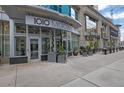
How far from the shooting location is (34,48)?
14.9m

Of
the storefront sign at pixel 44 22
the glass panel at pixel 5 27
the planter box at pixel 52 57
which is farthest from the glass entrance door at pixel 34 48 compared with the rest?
the glass panel at pixel 5 27

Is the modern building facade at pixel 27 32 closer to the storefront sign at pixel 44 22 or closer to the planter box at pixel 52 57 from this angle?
the storefront sign at pixel 44 22

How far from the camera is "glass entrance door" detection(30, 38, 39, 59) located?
14622 millimetres

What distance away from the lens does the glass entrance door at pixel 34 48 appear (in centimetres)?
1462

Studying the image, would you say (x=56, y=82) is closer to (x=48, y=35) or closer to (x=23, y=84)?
(x=23, y=84)

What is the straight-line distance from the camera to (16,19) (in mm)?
13422

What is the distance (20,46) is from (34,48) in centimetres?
144

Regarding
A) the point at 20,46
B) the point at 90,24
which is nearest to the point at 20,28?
the point at 20,46

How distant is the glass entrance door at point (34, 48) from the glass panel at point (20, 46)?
728 millimetres

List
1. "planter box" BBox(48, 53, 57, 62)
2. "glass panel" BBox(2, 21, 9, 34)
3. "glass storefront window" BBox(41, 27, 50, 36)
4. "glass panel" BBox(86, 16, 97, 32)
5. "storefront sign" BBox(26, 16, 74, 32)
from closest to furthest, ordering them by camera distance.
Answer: "storefront sign" BBox(26, 16, 74, 32), "glass panel" BBox(2, 21, 9, 34), "planter box" BBox(48, 53, 57, 62), "glass storefront window" BBox(41, 27, 50, 36), "glass panel" BBox(86, 16, 97, 32)

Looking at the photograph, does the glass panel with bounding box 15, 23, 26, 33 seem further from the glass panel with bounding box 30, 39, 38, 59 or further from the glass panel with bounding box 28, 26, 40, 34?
the glass panel with bounding box 30, 39, 38, 59

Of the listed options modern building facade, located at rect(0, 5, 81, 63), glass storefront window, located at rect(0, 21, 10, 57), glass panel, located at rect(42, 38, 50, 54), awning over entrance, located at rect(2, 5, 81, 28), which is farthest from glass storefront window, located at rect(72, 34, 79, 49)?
glass storefront window, located at rect(0, 21, 10, 57)

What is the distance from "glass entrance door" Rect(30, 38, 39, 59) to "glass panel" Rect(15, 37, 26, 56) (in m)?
0.73

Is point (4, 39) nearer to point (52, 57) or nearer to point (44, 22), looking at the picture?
point (44, 22)
